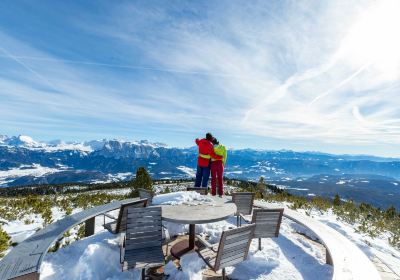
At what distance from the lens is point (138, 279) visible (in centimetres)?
507

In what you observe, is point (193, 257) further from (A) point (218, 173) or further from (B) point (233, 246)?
(A) point (218, 173)

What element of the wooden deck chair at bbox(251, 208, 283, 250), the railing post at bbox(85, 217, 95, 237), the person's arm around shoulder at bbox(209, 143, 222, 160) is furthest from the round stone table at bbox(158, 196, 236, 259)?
the person's arm around shoulder at bbox(209, 143, 222, 160)

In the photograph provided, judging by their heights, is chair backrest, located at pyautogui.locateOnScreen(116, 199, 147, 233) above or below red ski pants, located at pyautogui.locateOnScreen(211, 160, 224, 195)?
below

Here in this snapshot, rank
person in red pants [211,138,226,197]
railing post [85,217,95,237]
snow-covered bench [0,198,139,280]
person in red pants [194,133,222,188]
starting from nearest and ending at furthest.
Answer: snow-covered bench [0,198,139,280], railing post [85,217,95,237], person in red pants [194,133,222,188], person in red pants [211,138,226,197]

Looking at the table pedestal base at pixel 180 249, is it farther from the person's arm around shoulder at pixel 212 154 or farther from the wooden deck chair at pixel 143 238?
the person's arm around shoulder at pixel 212 154

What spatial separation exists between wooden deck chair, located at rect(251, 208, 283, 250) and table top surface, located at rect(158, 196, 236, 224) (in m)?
0.61

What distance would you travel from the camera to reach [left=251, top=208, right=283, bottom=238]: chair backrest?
6.14 meters

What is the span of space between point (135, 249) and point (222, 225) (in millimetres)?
3610

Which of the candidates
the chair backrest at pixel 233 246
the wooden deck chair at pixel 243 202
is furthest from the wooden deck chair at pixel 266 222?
the wooden deck chair at pixel 243 202

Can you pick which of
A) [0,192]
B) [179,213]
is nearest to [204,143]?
[179,213]

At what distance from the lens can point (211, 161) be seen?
1121cm

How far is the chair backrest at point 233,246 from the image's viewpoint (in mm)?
4407

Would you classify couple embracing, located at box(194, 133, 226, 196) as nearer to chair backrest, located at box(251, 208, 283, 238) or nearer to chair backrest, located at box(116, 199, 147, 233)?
chair backrest, located at box(251, 208, 283, 238)

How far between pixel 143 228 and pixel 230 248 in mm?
1885
